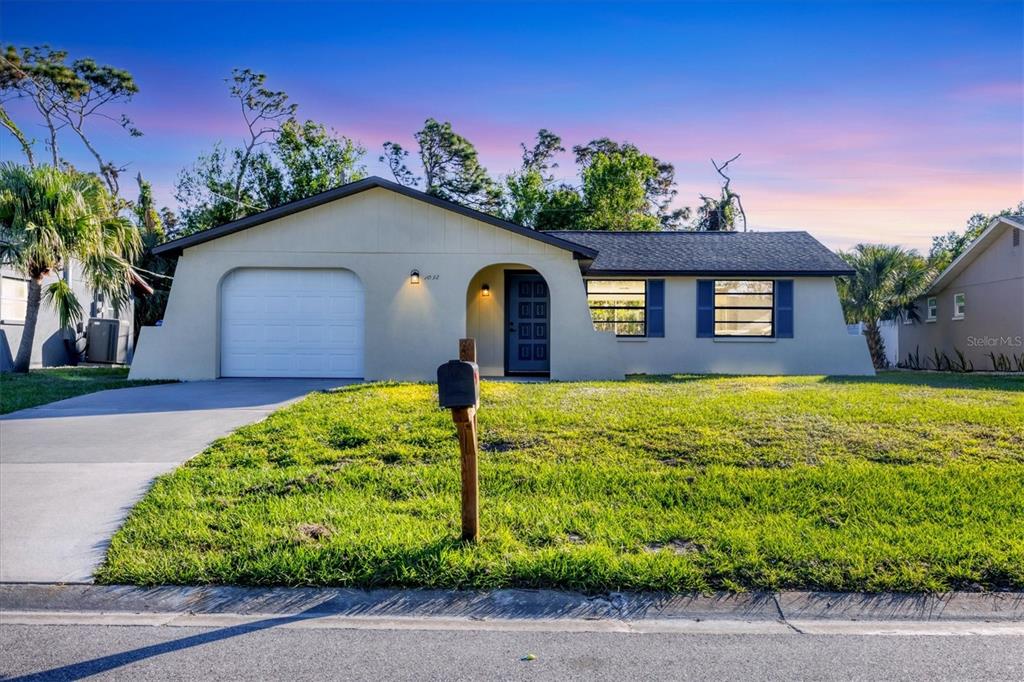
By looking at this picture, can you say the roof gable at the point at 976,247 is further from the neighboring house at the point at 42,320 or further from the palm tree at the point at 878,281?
the neighboring house at the point at 42,320

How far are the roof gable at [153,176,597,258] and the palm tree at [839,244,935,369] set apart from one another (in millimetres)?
12888

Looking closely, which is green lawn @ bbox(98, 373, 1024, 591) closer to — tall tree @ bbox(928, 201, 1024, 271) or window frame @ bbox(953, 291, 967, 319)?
window frame @ bbox(953, 291, 967, 319)

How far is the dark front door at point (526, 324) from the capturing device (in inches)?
654

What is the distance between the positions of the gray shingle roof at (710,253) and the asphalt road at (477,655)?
1348 centimetres

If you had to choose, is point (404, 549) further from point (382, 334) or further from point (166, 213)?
point (166, 213)

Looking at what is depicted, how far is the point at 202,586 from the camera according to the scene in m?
4.39

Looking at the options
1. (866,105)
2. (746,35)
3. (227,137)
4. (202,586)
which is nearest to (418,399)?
(202,586)

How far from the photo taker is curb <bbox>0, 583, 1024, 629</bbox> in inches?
159

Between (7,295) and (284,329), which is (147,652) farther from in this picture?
(7,295)

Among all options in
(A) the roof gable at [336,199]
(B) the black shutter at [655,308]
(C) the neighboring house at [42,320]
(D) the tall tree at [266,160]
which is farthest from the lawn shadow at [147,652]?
(D) the tall tree at [266,160]

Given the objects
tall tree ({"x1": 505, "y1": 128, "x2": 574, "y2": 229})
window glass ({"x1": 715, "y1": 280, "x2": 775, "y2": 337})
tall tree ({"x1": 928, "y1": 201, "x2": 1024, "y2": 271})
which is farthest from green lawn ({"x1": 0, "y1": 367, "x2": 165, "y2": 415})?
tall tree ({"x1": 928, "y1": 201, "x2": 1024, "y2": 271})

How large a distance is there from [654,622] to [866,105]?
15328mm
